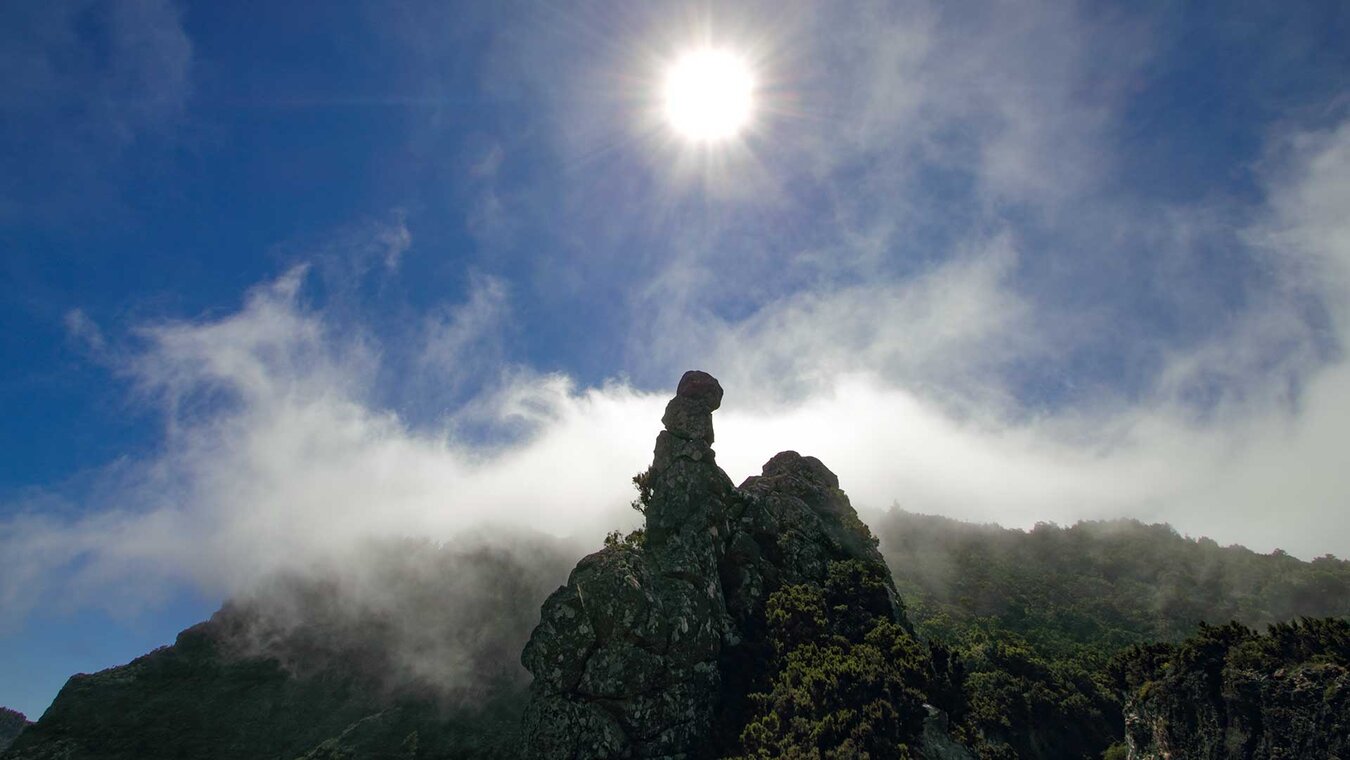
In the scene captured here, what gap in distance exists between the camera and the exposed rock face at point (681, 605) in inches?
1556

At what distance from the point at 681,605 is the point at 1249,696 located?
3218cm

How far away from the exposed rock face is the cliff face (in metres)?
21.7

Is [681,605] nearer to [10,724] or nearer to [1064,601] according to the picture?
[1064,601]

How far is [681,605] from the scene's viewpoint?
45.2 meters

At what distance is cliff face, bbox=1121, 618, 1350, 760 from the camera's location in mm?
23531

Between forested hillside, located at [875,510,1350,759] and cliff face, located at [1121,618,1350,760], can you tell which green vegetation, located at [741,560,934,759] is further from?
cliff face, located at [1121,618,1350,760]

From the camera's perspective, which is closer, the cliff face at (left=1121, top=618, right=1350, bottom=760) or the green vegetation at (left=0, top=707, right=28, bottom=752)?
the cliff face at (left=1121, top=618, right=1350, bottom=760)

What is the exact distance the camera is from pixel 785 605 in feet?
163

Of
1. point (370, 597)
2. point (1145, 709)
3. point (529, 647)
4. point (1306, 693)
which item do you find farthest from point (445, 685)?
point (1306, 693)

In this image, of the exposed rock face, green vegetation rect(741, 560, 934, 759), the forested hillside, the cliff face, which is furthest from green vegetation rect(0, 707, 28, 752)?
the cliff face

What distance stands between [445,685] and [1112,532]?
16366 cm

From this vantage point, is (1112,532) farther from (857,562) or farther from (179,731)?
(179,731)

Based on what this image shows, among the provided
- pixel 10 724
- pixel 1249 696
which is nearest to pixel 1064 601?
pixel 1249 696

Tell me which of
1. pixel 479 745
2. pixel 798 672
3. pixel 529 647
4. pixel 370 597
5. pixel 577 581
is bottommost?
pixel 479 745
